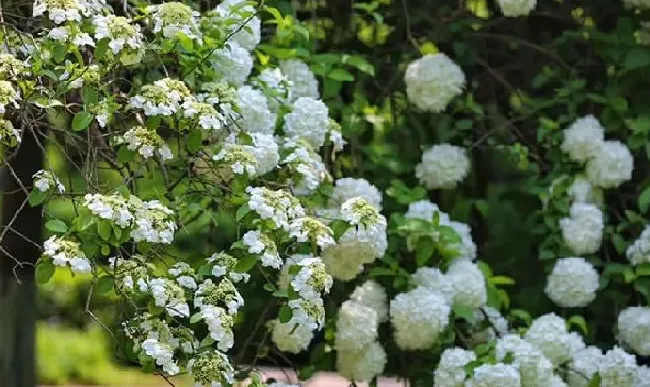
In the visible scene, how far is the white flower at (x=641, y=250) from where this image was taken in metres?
2.94

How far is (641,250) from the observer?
9.67 ft

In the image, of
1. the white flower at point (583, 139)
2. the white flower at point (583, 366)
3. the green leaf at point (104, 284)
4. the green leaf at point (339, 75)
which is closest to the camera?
the green leaf at point (104, 284)

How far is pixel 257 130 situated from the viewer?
2.52 m

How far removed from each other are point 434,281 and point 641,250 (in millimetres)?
595

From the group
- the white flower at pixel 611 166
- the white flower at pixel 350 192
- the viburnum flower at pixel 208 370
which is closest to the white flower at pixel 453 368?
the white flower at pixel 350 192

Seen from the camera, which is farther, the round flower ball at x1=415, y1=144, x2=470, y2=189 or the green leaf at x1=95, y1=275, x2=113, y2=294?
the round flower ball at x1=415, y1=144, x2=470, y2=189

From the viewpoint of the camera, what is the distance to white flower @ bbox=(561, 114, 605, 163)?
120 inches

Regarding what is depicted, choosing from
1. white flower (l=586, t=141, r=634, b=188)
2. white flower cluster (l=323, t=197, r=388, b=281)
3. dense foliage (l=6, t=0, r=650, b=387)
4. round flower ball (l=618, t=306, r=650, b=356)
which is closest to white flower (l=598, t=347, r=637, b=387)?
dense foliage (l=6, t=0, r=650, b=387)

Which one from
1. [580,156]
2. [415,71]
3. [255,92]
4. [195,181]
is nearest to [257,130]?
[255,92]

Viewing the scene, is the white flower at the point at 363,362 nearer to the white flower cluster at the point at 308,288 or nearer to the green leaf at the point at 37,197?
the white flower cluster at the point at 308,288

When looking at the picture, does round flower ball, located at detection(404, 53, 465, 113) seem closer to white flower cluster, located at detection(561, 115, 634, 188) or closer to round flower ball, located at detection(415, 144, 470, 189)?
round flower ball, located at detection(415, 144, 470, 189)

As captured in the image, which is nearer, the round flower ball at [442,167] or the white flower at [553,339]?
the white flower at [553,339]

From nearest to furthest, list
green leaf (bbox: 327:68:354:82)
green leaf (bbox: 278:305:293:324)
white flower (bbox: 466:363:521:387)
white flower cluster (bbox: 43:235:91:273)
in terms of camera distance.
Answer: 1. white flower cluster (bbox: 43:235:91:273)
2. green leaf (bbox: 278:305:293:324)
3. white flower (bbox: 466:363:521:387)
4. green leaf (bbox: 327:68:354:82)

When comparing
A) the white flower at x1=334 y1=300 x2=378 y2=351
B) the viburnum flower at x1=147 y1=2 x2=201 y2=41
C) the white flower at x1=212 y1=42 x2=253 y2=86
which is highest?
the viburnum flower at x1=147 y1=2 x2=201 y2=41
